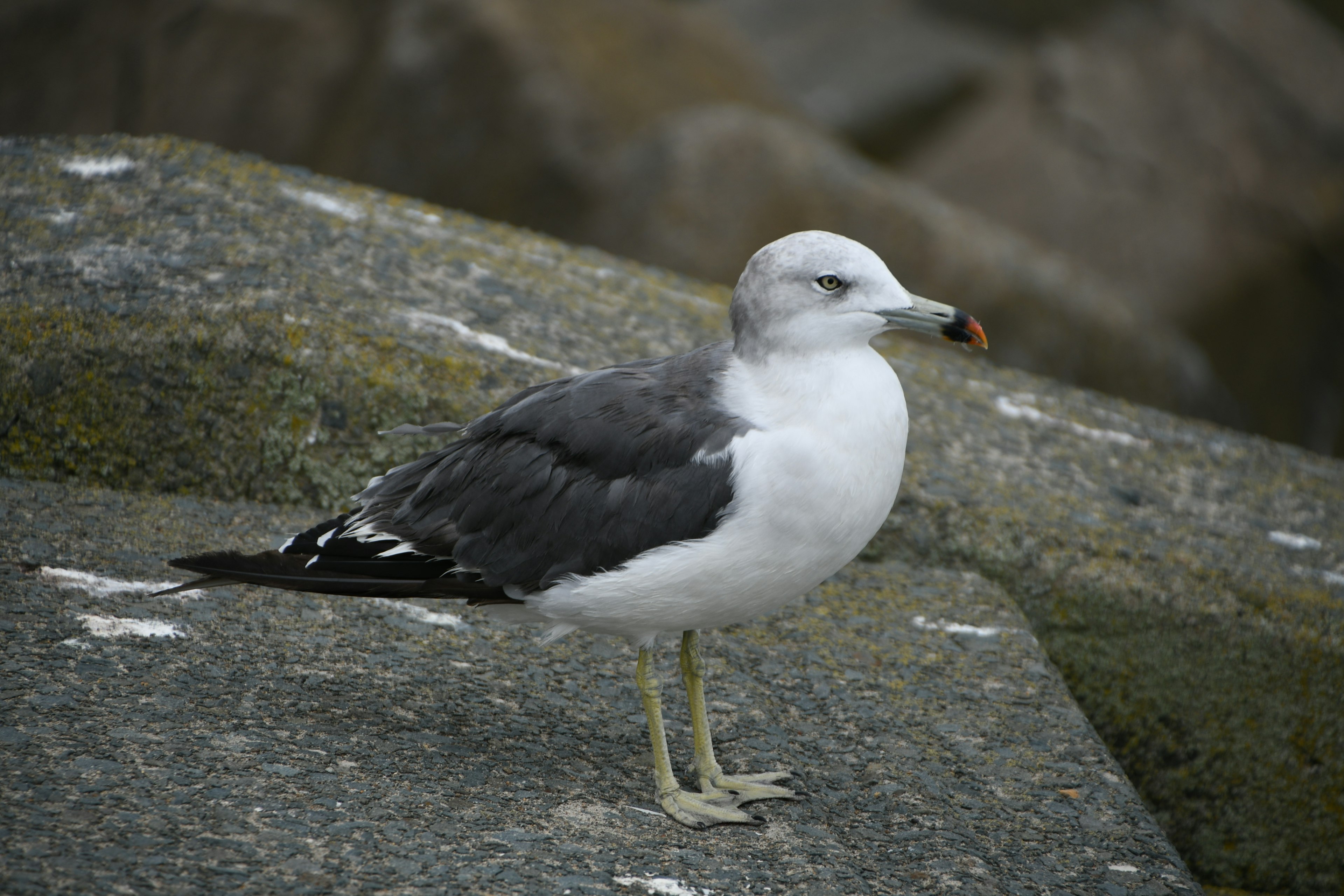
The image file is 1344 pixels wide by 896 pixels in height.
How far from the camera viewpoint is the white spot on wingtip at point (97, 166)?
156 inches

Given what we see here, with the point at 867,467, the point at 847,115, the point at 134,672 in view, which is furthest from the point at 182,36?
the point at 867,467

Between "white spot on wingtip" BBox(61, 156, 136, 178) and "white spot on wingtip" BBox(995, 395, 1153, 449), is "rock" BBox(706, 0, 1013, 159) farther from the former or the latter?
"white spot on wingtip" BBox(61, 156, 136, 178)

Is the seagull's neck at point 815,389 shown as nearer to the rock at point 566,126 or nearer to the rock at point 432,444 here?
the rock at point 432,444

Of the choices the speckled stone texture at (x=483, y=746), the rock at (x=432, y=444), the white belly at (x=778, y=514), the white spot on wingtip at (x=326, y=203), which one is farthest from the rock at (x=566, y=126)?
the white belly at (x=778, y=514)

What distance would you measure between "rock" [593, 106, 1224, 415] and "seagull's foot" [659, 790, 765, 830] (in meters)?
3.68

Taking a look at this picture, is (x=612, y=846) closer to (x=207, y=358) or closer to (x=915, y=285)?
(x=207, y=358)

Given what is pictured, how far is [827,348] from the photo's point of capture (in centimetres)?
246

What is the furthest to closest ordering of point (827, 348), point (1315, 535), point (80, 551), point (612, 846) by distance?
point (1315, 535) < point (80, 551) < point (827, 348) < point (612, 846)

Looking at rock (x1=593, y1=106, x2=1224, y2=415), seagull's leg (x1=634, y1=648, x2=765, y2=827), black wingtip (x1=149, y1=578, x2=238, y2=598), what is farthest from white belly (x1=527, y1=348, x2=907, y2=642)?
rock (x1=593, y1=106, x2=1224, y2=415)

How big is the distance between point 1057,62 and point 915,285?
3.07 meters

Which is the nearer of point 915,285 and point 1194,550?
point 1194,550

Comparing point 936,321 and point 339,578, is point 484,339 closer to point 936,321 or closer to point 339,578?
point 339,578

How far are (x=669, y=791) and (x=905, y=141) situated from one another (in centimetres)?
685

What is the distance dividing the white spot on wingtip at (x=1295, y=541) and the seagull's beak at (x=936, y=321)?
177cm
